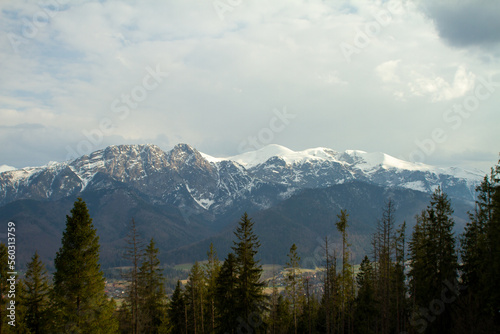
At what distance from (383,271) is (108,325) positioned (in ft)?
123

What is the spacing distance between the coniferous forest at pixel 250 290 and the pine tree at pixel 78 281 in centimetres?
8

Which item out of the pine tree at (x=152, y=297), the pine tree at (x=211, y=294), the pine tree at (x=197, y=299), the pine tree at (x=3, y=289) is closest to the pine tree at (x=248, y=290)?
the pine tree at (x=211, y=294)

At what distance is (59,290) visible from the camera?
3250cm

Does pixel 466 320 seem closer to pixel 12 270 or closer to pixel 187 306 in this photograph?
pixel 187 306

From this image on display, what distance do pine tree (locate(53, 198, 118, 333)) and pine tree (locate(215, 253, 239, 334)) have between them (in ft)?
45.8

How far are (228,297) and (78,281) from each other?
56.5 feet

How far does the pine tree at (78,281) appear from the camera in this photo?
3259cm

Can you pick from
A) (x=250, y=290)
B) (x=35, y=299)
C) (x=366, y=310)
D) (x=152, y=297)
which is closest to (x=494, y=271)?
(x=250, y=290)

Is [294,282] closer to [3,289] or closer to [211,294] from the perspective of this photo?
[211,294]

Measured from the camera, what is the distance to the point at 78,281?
3275 centimetres

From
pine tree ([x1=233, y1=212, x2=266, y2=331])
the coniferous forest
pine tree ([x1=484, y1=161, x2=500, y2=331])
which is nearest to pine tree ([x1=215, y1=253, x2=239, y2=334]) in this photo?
the coniferous forest

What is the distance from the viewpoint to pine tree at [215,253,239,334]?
43375 mm

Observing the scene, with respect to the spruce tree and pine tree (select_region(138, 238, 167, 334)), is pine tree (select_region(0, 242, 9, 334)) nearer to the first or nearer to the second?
pine tree (select_region(138, 238, 167, 334))

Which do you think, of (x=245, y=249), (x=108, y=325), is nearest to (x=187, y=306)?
(x=245, y=249)
